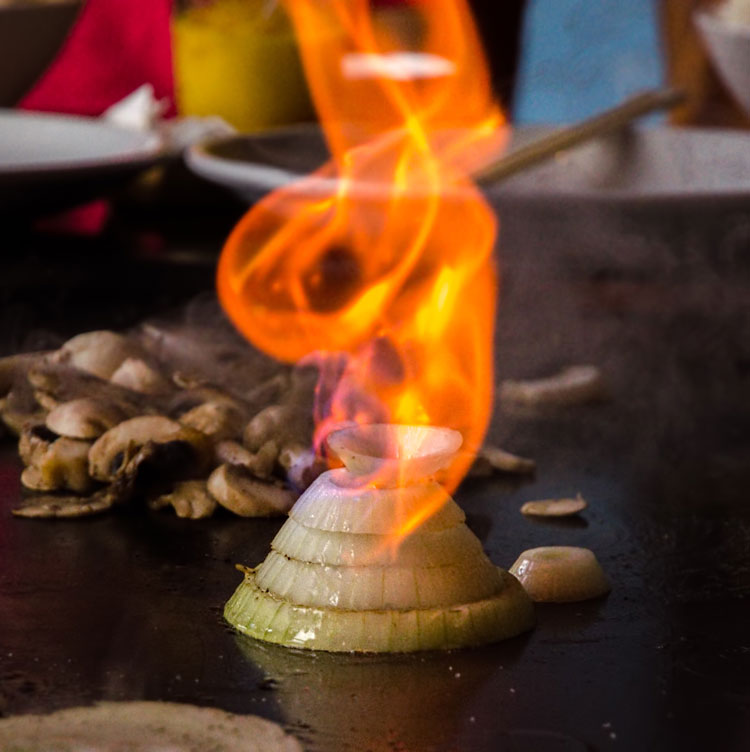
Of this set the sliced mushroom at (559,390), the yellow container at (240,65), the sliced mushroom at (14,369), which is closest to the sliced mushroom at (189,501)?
the sliced mushroom at (14,369)

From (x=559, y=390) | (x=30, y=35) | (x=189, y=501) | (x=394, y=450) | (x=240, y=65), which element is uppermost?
(x=30, y=35)

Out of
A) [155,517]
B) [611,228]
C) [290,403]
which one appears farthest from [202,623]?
[611,228]

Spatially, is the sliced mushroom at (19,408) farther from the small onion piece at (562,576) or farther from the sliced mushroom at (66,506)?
the small onion piece at (562,576)

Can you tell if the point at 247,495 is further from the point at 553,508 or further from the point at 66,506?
the point at 553,508

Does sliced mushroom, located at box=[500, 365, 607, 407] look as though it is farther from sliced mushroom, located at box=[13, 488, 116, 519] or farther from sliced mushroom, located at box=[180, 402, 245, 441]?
sliced mushroom, located at box=[13, 488, 116, 519]

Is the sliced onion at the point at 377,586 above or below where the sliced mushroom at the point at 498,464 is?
above

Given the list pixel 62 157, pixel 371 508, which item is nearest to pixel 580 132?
pixel 62 157

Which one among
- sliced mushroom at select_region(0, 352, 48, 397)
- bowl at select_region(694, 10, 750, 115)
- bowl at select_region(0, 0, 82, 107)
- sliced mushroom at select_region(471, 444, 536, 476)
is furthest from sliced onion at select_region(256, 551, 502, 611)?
bowl at select_region(694, 10, 750, 115)
